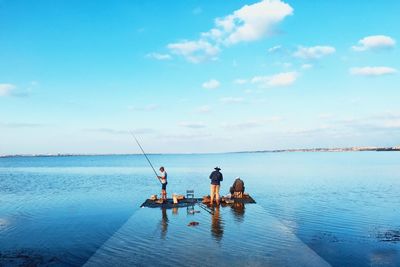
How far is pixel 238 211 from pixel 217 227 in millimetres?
5138

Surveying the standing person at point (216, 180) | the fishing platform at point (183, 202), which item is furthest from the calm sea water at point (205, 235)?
the standing person at point (216, 180)

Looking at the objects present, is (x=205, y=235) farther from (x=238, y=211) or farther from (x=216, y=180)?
(x=216, y=180)

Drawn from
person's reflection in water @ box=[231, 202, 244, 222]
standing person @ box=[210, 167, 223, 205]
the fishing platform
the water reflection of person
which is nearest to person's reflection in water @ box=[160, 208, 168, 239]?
the water reflection of person

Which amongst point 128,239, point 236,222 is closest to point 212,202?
point 236,222

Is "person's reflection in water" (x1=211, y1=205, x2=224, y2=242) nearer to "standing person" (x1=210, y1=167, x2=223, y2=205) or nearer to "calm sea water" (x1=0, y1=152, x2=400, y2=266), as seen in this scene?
"calm sea water" (x1=0, y1=152, x2=400, y2=266)

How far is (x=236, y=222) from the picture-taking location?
18438 millimetres

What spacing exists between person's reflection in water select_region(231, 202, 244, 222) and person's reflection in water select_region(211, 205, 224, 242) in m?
1.01

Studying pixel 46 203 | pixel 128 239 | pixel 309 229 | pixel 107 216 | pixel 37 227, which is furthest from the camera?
pixel 46 203

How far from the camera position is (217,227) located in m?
17.1

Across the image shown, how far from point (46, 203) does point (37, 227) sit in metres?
11.0

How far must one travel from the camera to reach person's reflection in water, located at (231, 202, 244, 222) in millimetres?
19602

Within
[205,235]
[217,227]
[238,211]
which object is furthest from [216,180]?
[205,235]

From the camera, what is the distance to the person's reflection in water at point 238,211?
19.6 meters

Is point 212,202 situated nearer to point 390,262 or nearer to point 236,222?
point 236,222
